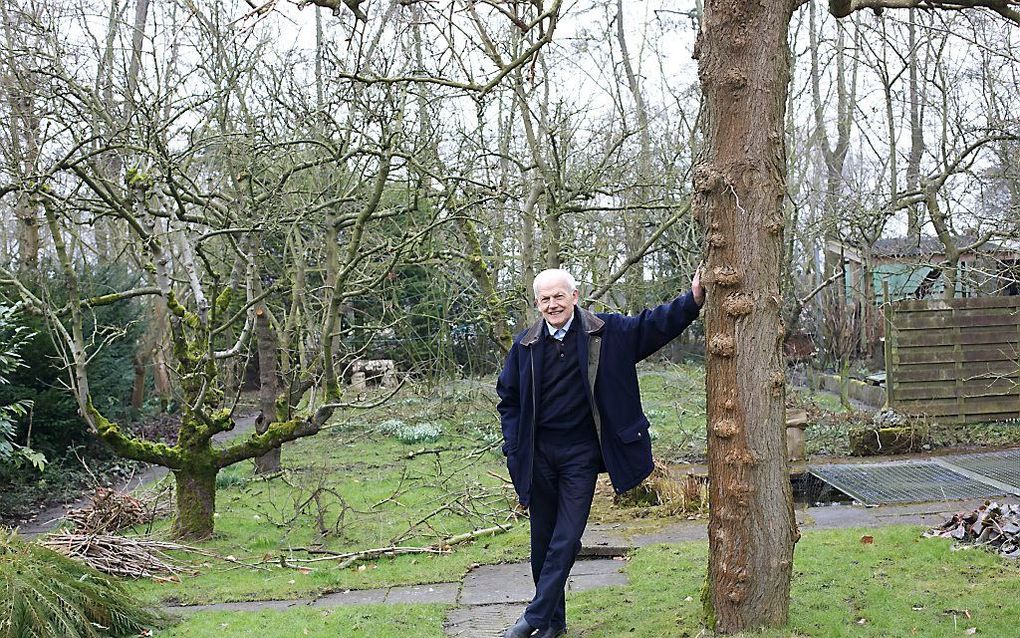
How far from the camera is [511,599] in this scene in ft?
20.9

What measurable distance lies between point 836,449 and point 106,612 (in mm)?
9405

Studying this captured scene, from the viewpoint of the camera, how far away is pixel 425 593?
22.2ft

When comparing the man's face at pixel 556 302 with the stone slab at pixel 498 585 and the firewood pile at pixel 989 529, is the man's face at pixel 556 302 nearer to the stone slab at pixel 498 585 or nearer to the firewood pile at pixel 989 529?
the stone slab at pixel 498 585

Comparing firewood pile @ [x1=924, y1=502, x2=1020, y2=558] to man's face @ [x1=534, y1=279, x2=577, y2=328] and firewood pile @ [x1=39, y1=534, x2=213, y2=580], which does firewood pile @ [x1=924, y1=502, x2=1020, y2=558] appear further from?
firewood pile @ [x1=39, y1=534, x2=213, y2=580]

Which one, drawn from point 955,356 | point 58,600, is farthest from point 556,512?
point 955,356

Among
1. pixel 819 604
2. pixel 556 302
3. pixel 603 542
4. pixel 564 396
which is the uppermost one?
pixel 556 302

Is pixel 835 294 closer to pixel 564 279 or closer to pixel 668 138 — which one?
pixel 668 138

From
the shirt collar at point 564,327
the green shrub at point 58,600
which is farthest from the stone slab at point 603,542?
the green shrub at point 58,600

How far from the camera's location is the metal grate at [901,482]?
29.4ft

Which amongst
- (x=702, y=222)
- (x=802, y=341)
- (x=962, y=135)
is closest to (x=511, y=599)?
(x=702, y=222)

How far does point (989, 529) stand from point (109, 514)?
7236mm

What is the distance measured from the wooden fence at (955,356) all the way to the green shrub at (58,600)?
35.3 feet

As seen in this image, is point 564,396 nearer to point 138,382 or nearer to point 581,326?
point 581,326

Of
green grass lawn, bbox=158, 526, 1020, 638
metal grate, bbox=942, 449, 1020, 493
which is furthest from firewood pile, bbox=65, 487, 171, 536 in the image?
metal grate, bbox=942, 449, 1020, 493
